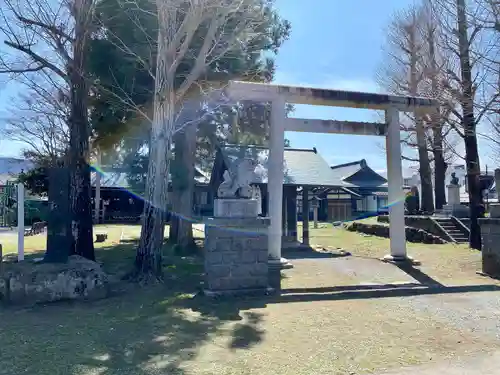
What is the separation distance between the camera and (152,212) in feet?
27.2

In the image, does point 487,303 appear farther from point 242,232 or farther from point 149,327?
point 149,327

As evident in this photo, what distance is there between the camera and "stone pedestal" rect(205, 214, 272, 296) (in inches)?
283

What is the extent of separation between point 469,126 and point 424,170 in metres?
Answer: 9.72

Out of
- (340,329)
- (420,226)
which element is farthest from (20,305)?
(420,226)

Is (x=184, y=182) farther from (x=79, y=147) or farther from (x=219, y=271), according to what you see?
(x=219, y=271)

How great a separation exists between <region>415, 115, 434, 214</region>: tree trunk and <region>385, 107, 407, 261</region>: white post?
11022 millimetres

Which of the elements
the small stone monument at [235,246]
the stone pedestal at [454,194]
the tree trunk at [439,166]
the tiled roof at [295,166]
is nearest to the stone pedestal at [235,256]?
the small stone monument at [235,246]

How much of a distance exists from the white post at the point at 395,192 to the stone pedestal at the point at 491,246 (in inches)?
64.9

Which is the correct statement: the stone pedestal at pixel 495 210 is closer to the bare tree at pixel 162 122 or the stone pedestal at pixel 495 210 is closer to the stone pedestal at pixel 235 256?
the stone pedestal at pixel 235 256

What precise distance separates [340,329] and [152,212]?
428 centimetres

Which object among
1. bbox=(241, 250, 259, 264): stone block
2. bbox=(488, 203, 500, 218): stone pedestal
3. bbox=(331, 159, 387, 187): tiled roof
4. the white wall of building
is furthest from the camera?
the white wall of building

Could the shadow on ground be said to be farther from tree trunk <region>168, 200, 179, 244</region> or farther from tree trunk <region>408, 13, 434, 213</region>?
tree trunk <region>408, 13, 434, 213</region>

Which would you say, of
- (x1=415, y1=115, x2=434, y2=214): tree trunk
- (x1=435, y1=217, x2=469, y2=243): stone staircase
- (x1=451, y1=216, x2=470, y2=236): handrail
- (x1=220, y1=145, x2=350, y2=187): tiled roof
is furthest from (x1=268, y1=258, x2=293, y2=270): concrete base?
(x1=415, y1=115, x2=434, y2=214): tree trunk

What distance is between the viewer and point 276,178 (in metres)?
9.33
